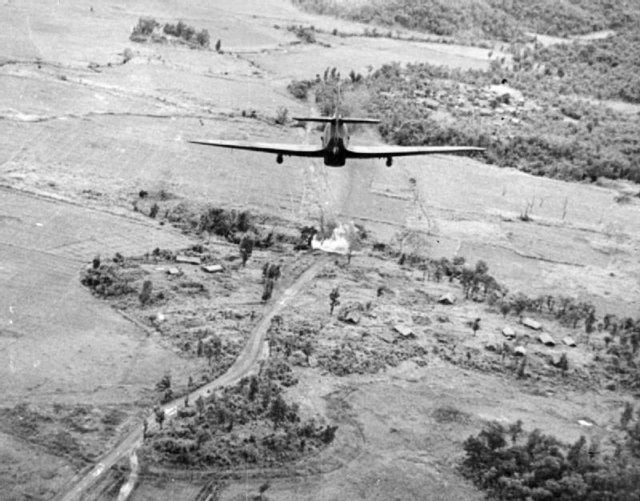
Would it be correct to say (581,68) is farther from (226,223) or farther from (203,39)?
(226,223)

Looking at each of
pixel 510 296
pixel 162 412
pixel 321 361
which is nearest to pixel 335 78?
pixel 510 296

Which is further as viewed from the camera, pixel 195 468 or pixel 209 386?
pixel 209 386

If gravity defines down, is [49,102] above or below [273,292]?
above

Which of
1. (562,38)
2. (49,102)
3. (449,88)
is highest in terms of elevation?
(562,38)

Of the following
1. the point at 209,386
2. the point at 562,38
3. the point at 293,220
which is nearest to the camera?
the point at 209,386

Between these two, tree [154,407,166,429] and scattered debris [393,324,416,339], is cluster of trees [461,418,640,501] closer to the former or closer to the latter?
scattered debris [393,324,416,339]

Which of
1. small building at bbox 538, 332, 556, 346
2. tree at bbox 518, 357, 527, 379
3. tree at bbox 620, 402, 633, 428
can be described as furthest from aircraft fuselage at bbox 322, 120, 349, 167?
tree at bbox 620, 402, 633, 428

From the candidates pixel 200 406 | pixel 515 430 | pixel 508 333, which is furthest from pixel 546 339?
pixel 200 406

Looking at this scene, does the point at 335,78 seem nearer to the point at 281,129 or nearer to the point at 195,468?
the point at 281,129
